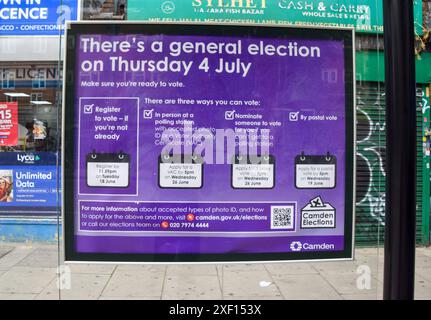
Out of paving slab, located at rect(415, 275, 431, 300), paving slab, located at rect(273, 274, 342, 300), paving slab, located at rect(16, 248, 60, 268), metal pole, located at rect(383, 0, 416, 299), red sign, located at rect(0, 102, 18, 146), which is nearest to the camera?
metal pole, located at rect(383, 0, 416, 299)

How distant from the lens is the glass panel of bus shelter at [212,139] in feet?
9.61

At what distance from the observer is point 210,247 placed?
2.99 m

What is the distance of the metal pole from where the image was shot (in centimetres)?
211

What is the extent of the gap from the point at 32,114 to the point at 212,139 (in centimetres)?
148

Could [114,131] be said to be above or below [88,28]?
below

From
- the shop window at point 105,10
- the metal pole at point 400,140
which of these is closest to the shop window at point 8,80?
the shop window at point 105,10

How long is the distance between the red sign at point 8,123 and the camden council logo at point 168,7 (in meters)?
1.31

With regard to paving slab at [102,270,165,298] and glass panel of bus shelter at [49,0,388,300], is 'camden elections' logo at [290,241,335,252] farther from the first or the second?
paving slab at [102,270,165,298]

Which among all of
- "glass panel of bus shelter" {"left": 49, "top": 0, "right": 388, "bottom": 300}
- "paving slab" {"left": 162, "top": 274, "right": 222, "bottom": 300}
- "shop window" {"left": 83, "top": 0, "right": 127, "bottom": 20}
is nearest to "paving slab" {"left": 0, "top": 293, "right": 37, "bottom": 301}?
"paving slab" {"left": 162, "top": 274, "right": 222, "bottom": 300}

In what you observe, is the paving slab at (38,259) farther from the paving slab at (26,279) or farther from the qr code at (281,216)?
the qr code at (281,216)

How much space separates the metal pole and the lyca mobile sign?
81.2 inches
